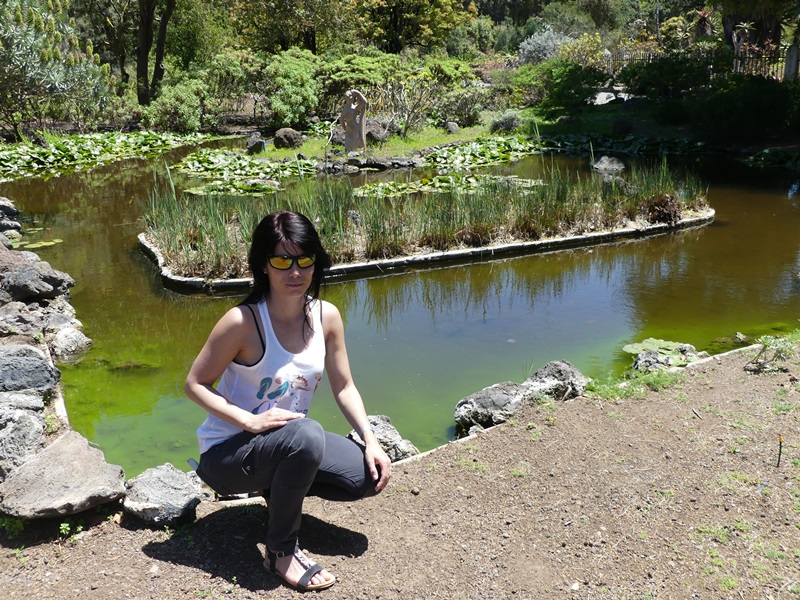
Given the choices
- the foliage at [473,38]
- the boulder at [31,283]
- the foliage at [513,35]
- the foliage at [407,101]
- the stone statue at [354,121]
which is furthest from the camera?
→ the foliage at [513,35]

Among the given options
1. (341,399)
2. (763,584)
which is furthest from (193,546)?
(763,584)

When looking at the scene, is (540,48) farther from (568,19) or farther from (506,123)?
(506,123)

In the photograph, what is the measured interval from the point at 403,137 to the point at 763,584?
1577 centimetres

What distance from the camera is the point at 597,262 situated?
833 cm

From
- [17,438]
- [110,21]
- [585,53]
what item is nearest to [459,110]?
[585,53]

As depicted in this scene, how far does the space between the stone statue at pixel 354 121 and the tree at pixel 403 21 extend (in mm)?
13231

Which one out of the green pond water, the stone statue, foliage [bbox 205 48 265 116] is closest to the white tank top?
the green pond water

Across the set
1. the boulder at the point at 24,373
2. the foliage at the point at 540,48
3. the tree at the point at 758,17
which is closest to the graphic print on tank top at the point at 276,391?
the boulder at the point at 24,373

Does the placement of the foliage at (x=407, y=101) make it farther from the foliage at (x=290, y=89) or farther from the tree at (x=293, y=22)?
the tree at (x=293, y=22)

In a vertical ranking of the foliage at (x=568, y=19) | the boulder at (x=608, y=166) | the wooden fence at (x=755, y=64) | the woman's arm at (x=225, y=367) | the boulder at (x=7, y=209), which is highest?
the foliage at (x=568, y=19)

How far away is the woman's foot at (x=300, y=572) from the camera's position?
260 cm

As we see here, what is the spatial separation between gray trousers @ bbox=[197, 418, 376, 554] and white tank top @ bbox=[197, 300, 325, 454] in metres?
0.07

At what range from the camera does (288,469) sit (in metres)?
2.50

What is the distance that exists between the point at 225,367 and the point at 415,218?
5.98 metres
